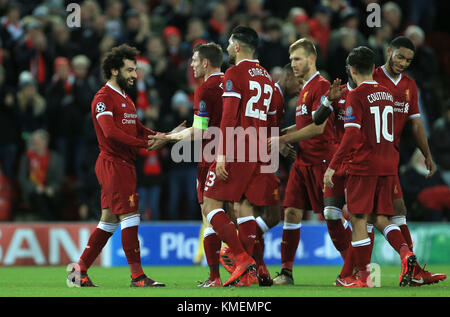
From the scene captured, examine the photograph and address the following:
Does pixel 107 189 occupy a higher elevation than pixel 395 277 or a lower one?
higher

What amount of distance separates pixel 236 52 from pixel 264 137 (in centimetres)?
88

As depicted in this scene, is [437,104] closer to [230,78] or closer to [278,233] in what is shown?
[278,233]

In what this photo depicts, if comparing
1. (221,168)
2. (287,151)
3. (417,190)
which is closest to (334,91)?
(287,151)

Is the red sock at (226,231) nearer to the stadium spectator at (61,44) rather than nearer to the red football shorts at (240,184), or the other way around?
the red football shorts at (240,184)

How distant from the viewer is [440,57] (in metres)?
17.1

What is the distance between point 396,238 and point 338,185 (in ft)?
2.86

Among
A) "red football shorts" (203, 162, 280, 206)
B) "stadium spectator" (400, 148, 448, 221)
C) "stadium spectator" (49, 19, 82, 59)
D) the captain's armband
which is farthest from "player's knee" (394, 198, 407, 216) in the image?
"stadium spectator" (49, 19, 82, 59)

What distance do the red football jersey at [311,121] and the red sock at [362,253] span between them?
1.12 m

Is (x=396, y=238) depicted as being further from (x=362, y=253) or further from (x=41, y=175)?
(x=41, y=175)

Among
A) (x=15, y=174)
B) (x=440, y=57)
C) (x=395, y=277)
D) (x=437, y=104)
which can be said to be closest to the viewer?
(x=395, y=277)

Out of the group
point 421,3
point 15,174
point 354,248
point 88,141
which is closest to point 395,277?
point 354,248

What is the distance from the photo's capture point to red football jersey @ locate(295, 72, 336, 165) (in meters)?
8.31

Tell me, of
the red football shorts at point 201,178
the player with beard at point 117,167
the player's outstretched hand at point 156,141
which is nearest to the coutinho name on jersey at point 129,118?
the player with beard at point 117,167

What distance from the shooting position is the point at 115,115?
8.24 m
